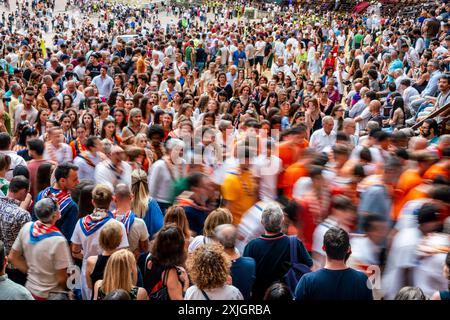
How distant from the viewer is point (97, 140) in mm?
6688

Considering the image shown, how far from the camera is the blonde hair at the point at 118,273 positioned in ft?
12.8

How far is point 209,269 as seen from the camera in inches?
145

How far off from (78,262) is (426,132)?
517 centimetres

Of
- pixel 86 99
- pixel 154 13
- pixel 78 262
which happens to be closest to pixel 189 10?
pixel 154 13

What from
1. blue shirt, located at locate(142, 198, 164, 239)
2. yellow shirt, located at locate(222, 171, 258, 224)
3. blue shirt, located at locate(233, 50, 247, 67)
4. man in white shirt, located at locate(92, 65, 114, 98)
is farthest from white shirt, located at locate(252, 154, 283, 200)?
blue shirt, located at locate(233, 50, 247, 67)

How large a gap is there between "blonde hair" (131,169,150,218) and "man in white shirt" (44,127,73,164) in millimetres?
1925

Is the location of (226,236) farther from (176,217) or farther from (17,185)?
(17,185)

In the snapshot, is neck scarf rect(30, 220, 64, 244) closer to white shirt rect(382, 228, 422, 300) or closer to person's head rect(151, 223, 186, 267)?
person's head rect(151, 223, 186, 267)

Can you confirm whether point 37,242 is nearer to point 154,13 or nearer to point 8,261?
point 8,261

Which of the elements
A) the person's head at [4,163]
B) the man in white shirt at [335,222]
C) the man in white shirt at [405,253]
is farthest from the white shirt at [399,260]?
the person's head at [4,163]

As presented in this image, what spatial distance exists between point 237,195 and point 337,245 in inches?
Answer: 79.1

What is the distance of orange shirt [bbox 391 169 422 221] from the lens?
5622 millimetres

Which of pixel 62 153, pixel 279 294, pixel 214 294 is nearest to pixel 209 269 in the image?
pixel 214 294

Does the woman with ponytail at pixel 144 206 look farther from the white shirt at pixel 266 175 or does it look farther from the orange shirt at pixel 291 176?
the orange shirt at pixel 291 176
